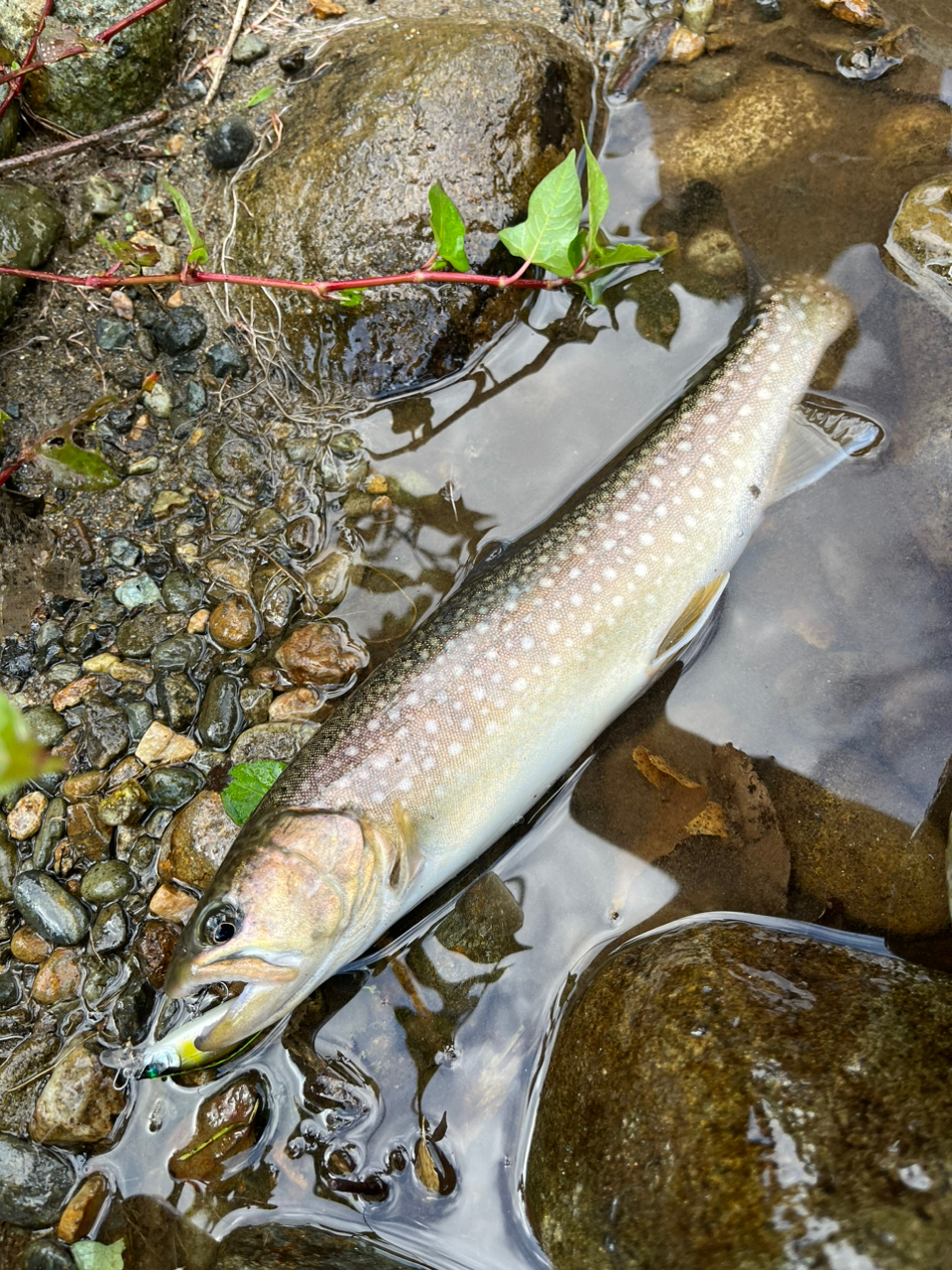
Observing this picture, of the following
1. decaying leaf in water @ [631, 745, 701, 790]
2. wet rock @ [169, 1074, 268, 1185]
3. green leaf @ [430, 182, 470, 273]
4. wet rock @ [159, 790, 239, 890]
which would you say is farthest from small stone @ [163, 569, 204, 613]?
decaying leaf in water @ [631, 745, 701, 790]

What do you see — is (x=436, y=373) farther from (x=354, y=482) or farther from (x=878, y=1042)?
(x=878, y=1042)

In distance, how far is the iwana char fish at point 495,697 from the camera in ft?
9.59

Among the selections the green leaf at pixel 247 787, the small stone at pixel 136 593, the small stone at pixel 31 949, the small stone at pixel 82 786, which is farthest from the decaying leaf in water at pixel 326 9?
the small stone at pixel 31 949

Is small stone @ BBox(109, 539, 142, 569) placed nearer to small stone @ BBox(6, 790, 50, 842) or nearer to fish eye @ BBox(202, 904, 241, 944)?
small stone @ BBox(6, 790, 50, 842)

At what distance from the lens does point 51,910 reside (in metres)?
3.34

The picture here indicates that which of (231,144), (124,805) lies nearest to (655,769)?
(124,805)

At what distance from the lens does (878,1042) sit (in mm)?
2588

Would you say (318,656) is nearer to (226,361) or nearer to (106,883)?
(106,883)

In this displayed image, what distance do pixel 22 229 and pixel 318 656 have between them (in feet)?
8.48

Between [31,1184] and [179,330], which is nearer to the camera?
[31,1184]

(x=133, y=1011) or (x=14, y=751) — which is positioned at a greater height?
(x=14, y=751)

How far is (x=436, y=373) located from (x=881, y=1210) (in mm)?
3596

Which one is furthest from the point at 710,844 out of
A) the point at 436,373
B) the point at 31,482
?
the point at 31,482

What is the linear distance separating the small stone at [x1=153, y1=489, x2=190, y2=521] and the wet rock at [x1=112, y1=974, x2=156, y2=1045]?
2.07 meters
